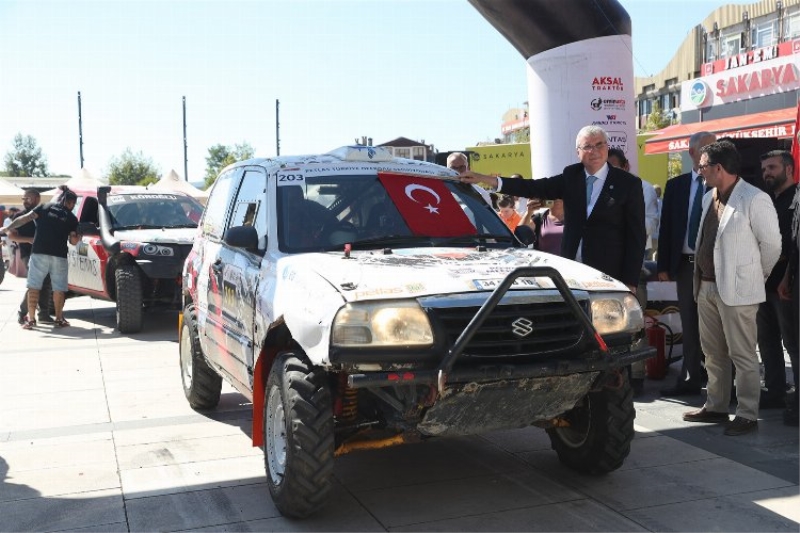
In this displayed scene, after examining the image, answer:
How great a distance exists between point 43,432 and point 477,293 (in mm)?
3959

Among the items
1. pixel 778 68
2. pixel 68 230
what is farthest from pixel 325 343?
pixel 778 68

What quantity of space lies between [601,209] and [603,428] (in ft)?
6.24

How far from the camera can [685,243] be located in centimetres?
674

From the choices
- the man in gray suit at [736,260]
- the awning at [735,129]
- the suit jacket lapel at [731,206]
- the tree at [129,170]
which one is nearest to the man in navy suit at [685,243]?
the man in gray suit at [736,260]

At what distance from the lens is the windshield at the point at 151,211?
1241 cm

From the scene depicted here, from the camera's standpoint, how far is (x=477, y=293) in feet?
13.5

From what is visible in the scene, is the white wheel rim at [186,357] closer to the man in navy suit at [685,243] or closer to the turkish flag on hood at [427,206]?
the turkish flag on hood at [427,206]

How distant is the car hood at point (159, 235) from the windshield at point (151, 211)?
0.22 m

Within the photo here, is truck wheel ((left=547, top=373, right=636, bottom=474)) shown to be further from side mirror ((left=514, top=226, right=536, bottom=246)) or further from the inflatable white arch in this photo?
the inflatable white arch

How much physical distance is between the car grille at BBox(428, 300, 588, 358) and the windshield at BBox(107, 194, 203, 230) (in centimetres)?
908

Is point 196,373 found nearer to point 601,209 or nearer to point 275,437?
point 275,437

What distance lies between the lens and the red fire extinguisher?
7.75 meters

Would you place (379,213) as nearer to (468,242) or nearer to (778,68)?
(468,242)

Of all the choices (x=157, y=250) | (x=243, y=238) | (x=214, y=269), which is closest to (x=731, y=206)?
(x=243, y=238)
